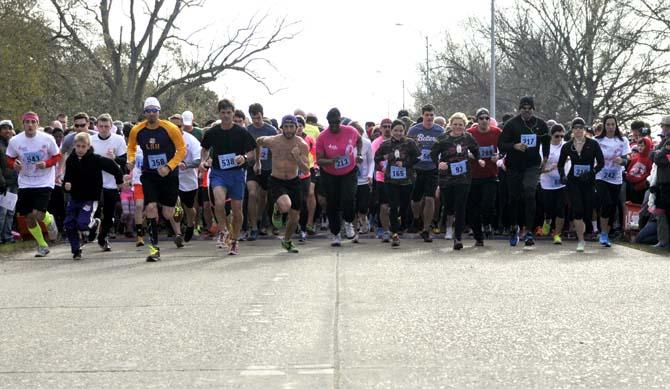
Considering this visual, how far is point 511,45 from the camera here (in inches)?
1848

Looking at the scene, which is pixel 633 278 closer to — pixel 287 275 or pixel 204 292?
pixel 287 275

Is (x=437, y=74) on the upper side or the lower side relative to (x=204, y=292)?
upper

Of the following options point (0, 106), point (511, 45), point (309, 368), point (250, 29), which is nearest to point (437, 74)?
point (511, 45)

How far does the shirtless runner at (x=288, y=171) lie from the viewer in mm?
13656

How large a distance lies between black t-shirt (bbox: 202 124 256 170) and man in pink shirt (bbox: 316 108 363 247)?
141 centimetres

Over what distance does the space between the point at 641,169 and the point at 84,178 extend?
8.59 metres

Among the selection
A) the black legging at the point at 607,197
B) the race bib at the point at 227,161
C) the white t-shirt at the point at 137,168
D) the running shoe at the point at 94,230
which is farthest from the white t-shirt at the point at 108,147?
the black legging at the point at 607,197

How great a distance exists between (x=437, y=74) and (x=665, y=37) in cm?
2350

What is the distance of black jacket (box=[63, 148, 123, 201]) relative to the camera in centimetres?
1356

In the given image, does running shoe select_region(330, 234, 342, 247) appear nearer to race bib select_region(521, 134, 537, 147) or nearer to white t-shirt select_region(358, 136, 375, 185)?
white t-shirt select_region(358, 136, 375, 185)

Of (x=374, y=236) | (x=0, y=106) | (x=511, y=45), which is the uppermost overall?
(x=511, y=45)

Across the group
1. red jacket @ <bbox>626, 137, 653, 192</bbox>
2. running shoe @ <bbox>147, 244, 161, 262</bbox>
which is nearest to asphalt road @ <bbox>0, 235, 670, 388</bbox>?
running shoe @ <bbox>147, 244, 161, 262</bbox>

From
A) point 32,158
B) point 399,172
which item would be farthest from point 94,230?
point 399,172

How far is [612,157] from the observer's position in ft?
51.3
